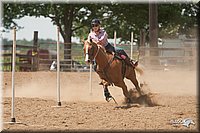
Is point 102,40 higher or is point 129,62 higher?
point 102,40

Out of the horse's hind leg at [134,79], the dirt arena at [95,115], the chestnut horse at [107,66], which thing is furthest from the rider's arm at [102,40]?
the dirt arena at [95,115]

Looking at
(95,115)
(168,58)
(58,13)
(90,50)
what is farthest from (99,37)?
(58,13)

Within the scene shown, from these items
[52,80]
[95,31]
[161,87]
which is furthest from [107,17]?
[95,31]

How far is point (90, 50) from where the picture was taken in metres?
9.23

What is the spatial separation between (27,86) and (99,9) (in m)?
14.3

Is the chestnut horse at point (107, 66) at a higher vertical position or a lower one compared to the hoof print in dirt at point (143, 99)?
higher

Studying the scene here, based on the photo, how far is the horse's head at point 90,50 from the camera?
9102 mm

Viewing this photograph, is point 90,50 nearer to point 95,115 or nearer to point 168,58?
point 95,115

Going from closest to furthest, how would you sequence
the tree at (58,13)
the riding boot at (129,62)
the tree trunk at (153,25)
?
1. the riding boot at (129,62)
2. the tree trunk at (153,25)
3. the tree at (58,13)

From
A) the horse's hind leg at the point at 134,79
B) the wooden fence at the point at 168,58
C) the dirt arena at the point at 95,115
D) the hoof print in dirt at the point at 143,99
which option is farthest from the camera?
the wooden fence at the point at 168,58

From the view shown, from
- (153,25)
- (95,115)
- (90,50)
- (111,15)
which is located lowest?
(95,115)

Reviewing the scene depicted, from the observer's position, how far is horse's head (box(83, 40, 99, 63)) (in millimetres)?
9102

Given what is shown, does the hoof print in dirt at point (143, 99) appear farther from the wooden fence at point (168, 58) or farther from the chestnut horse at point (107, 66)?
the wooden fence at point (168, 58)

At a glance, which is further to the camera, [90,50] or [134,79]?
[134,79]
